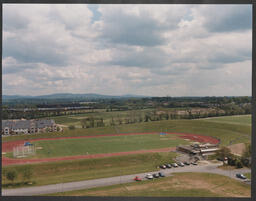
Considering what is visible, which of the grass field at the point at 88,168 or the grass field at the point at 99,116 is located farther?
the grass field at the point at 99,116

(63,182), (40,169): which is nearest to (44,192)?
(63,182)

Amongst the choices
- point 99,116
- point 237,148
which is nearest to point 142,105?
point 99,116

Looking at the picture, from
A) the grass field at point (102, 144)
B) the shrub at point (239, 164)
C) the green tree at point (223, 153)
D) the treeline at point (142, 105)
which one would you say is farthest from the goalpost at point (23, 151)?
the shrub at point (239, 164)

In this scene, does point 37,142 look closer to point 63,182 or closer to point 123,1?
point 63,182

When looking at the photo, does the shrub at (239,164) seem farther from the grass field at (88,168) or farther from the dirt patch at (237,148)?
the grass field at (88,168)

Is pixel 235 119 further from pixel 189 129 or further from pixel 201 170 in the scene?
pixel 201 170

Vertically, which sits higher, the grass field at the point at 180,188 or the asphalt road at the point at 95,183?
the asphalt road at the point at 95,183
